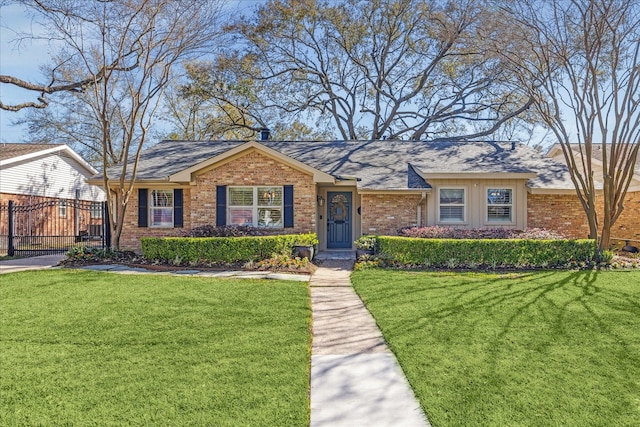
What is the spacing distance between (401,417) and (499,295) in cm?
455

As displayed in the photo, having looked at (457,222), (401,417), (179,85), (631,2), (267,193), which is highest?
(179,85)

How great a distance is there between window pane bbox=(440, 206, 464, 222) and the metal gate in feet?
36.7

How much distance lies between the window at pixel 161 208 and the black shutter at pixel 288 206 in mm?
4023

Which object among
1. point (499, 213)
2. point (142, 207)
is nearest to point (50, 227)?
point (142, 207)

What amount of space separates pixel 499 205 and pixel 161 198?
11.3 meters

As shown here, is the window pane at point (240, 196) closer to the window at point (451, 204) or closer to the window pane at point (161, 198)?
the window pane at point (161, 198)

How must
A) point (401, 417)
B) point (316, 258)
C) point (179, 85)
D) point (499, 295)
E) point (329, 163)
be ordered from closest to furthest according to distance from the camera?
point (401, 417) → point (499, 295) → point (316, 258) → point (329, 163) → point (179, 85)

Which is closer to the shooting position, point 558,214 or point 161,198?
point 558,214

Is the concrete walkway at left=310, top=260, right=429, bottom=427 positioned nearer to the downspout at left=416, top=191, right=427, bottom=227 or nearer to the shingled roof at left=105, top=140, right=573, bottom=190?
the downspout at left=416, top=191, right=427, bottom=227

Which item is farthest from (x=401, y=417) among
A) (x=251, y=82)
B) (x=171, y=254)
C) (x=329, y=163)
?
(x=251, y=82)

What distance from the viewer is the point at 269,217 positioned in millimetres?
13016

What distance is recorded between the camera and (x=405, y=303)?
644cm

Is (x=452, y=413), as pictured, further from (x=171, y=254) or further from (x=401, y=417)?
(x=171, y=254)

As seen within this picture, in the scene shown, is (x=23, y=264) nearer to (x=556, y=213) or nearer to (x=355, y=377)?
(x=355, y=377)
